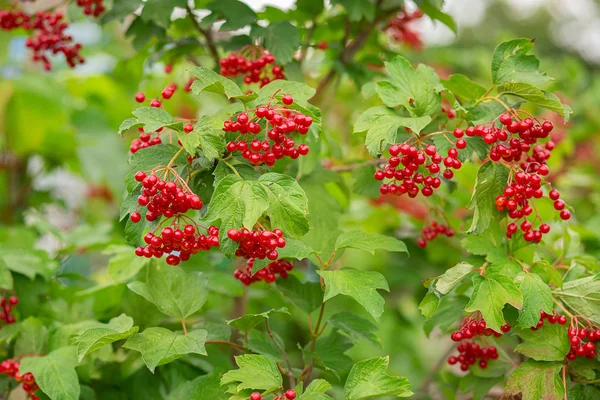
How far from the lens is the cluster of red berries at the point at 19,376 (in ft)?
4.52

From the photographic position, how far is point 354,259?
9.10 ft

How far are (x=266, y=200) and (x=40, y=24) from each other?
3.66 feet

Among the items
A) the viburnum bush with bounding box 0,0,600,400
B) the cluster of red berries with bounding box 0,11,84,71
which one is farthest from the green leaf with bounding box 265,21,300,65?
the cluster of red berries with bounding box 0,11,84,71

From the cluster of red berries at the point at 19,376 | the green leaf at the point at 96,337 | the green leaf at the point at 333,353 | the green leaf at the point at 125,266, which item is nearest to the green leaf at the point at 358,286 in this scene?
the green leaf at the point at 333,353

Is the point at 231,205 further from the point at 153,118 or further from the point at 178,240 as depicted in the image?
the point at 153,118

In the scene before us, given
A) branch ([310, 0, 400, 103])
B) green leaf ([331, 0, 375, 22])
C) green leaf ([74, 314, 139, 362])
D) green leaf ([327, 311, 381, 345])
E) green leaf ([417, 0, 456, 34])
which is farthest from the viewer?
branch ([310, 0, 400, 103])

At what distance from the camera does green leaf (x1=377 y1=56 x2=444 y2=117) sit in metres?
1.34

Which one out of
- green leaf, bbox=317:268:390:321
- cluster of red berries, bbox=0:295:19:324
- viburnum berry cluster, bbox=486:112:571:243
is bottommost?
cluster of red berries, bbox=0:295:19:324

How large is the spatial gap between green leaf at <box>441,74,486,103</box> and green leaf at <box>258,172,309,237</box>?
0.54 metres

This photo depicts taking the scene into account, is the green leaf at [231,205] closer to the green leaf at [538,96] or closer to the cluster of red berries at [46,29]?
the green leaf at [538,96]

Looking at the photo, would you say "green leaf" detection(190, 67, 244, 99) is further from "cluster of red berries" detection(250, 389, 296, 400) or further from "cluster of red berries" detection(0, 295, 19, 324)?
"cluster of red berries" detection(0, 295, 19, 324)

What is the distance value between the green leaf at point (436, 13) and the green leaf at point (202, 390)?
3.94 feet

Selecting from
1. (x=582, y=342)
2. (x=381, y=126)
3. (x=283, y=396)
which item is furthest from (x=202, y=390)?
(x=582, y=342)

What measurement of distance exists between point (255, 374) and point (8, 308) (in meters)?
0.86
